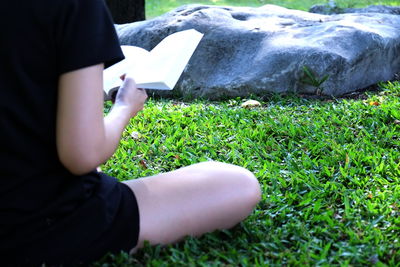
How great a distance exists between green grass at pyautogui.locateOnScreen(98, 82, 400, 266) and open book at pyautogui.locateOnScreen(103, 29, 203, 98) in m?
0.62

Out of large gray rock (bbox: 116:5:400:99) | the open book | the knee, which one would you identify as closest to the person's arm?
the open book

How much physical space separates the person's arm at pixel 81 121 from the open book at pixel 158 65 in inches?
14.2

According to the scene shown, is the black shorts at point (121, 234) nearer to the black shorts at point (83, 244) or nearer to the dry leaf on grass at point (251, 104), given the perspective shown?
the black shorts at point (83, 244)

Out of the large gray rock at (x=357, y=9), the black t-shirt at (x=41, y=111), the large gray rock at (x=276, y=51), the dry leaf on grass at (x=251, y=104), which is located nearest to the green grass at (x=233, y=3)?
the large gray rock at (x=357, y=9)

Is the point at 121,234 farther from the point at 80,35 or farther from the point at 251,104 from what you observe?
the point at 251,104

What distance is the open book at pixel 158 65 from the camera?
2189mm

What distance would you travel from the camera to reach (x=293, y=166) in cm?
328

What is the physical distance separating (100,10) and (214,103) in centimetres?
307

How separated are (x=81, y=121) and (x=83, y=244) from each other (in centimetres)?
48

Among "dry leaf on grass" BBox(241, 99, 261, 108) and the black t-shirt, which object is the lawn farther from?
the black t-shirt

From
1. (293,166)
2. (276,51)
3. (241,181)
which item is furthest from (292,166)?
(276,51)

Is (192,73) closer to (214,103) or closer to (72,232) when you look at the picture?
(214,103)

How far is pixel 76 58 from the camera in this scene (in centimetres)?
177

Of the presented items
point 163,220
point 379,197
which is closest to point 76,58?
point 163,220
